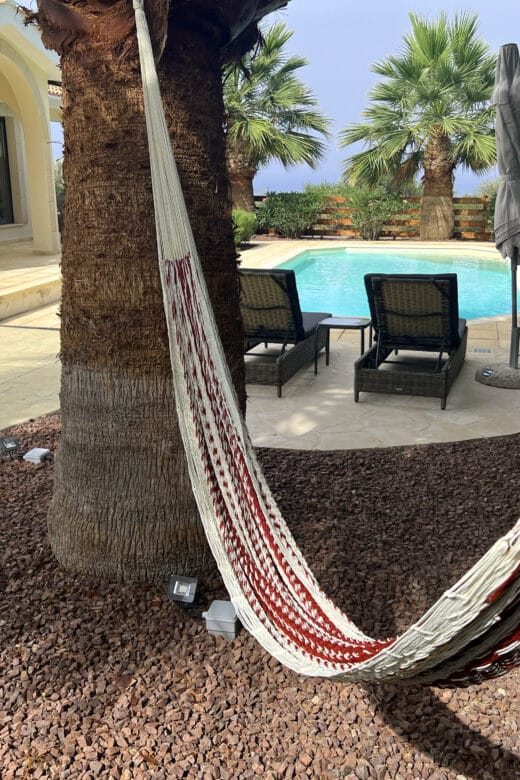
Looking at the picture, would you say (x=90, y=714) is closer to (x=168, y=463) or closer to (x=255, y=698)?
(x=255, y=698)

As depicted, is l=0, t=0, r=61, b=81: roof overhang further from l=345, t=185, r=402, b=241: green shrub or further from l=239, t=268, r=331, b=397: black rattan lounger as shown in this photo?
l=345, t=185, r=402, b=241: green shrub

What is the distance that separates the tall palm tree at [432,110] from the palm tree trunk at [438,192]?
21mm

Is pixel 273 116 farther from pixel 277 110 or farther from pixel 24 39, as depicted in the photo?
pixel 24 39

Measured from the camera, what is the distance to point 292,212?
16516 mm

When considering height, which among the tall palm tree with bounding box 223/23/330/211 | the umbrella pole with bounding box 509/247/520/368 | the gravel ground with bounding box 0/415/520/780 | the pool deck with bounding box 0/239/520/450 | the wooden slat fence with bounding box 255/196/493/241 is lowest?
the gravel ground with bounding box 0/415/520/780

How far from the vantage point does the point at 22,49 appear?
9961 millimetres

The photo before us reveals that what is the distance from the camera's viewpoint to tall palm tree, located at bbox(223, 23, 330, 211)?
15468mm

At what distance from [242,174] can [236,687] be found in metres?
15.1

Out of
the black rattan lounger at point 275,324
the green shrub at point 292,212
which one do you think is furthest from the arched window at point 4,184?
the black rattan lounger at point 275,324

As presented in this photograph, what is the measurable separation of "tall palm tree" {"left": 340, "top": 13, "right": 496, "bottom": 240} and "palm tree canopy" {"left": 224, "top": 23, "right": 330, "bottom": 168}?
3.74 ft

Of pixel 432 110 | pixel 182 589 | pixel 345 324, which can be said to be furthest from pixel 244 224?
pixel 182 589

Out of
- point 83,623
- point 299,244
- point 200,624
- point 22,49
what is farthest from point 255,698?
point 299,244

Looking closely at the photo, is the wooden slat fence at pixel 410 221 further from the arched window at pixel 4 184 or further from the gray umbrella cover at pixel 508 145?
the gray umbrella cover at pixel 508 145

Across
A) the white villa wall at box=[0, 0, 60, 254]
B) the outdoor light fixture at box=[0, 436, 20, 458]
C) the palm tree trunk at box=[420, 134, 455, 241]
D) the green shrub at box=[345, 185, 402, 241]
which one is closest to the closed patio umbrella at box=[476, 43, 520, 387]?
the outdoor light fixture at box=[0, 436, 20, 458]
